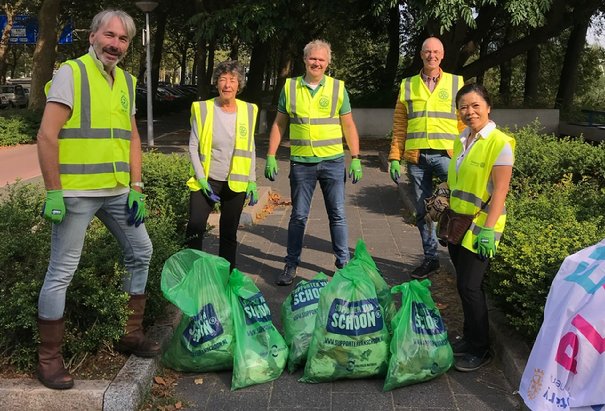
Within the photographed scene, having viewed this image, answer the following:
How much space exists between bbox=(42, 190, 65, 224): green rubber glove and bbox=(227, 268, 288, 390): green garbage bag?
1.04 m

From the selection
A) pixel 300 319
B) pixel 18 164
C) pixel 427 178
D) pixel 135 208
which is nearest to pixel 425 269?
pixel 427 178

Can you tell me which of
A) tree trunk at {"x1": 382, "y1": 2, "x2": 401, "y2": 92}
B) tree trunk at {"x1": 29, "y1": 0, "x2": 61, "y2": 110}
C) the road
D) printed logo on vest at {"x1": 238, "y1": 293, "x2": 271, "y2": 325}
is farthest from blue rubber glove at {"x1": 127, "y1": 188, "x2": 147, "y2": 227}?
tree trunk at {"x1": 382, "y1": 2, "x2": 401, "y2": 92}

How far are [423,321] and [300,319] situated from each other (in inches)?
27.4

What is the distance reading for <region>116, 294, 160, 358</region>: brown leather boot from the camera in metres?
3.32

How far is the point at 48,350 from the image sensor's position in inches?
116

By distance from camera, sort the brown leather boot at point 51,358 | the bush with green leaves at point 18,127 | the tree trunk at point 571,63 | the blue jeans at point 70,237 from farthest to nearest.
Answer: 1. the tree trunk at point 571,63
2. the bush with green leaves at point 18,127
3. the brown leather boot at point 51,358
4. the blue jeans at point 70,237

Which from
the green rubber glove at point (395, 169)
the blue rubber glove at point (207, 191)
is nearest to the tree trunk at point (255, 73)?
the green rubber glove at point (395, 169)

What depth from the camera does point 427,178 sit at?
4871mm

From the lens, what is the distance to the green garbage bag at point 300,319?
336 cm

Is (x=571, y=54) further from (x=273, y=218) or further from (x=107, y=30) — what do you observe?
(x=107, y=30)

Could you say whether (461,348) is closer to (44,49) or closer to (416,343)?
(416,343)

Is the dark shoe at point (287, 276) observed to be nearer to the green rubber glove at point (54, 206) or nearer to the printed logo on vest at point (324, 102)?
the printed logo on vest at point (324, 102)

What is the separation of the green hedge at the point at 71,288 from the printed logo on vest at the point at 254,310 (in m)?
0.66

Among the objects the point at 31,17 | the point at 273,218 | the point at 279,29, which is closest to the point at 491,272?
the point at 273,218
